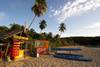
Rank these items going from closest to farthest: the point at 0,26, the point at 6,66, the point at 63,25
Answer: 1. the point at 6,66
2. the point at 0,26
3. the point at 63,25

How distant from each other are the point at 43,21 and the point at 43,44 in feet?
98.3

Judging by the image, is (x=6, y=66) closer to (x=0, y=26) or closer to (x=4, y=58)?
(x=4, y=58)

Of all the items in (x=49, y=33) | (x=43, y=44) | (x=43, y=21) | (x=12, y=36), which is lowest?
(x=43, y=44)

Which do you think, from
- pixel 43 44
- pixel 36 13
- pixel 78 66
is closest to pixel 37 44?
pixel 43 44

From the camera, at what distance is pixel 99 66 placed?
7.56m

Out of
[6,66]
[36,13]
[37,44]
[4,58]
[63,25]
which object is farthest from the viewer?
[63,25]

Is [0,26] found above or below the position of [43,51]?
above

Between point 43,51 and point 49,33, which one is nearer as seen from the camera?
point 43,51

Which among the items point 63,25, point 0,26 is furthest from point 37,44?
point 63,25

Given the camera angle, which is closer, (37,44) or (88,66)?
(88,66)

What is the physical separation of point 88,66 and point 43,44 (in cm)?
1035

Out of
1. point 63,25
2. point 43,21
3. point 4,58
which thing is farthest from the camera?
point 63,25

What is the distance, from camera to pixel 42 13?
22031 mm

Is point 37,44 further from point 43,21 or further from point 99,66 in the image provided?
point 43,21
